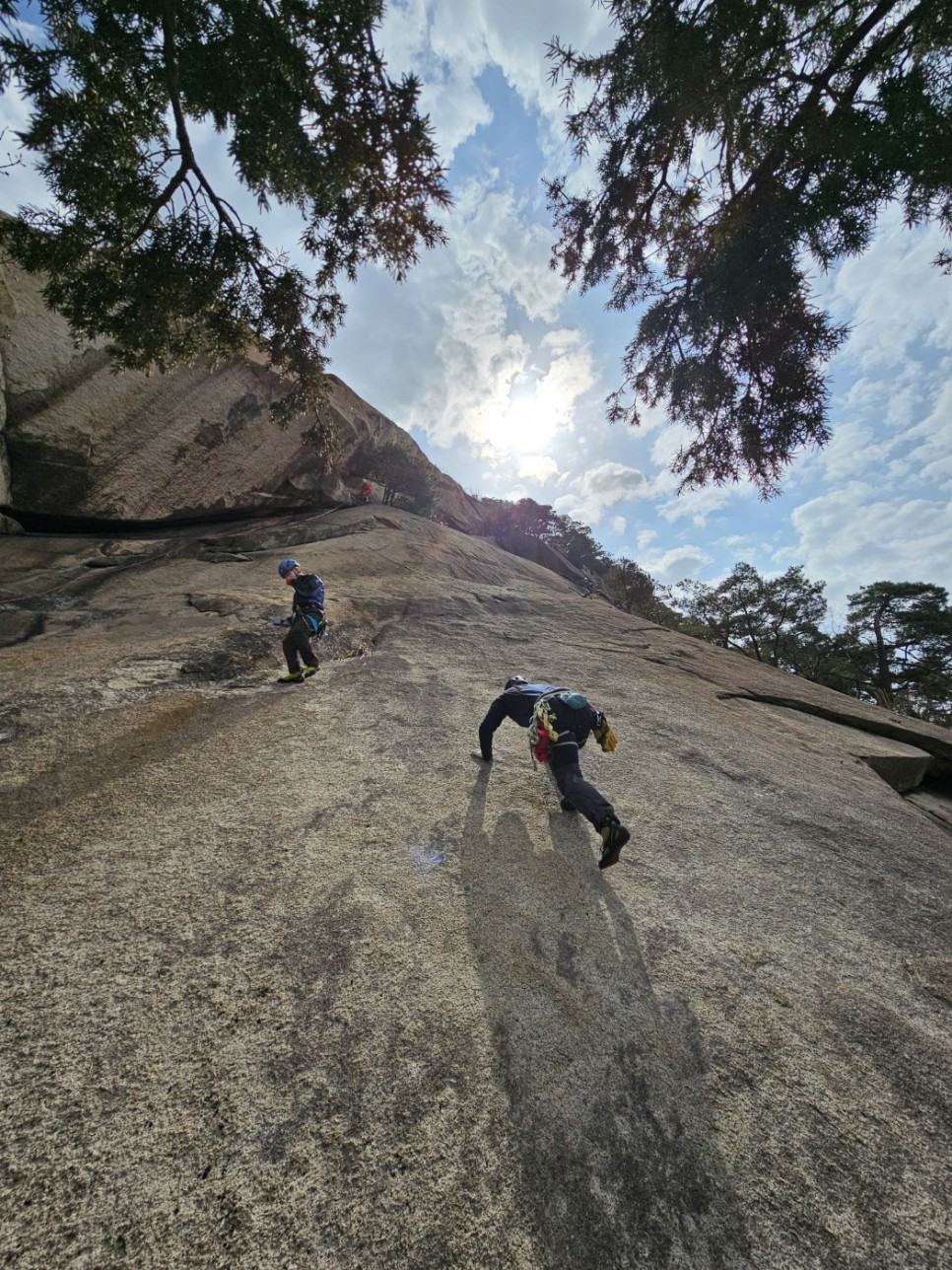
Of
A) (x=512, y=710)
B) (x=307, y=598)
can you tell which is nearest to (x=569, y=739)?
(x=512, y=710)

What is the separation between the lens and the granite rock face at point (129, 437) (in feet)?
32.9

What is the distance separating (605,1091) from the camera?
2.15m

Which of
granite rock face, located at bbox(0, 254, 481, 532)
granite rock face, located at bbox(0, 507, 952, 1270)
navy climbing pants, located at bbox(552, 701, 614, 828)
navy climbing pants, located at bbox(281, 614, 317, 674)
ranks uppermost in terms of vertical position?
granite rock face, located at bbox(0, 254, 481, 532)

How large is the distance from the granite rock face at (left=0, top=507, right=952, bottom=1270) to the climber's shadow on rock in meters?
0.01

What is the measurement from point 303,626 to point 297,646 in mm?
267

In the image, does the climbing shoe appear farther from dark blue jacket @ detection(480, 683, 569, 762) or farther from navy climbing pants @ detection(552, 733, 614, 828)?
dark blue jacket @ detection(480, 683, 569, 762)

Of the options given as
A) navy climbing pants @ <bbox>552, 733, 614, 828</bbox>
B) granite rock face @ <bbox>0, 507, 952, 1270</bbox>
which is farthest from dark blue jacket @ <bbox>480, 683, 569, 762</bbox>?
navy climbing pants @ <bbox>552, 733, 614, 828</bbox>

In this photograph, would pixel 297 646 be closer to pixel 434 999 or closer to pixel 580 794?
pixel 580 794

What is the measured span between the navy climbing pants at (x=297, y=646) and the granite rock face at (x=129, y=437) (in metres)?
5.56

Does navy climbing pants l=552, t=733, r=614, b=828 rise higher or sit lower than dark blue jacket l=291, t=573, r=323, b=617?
lower

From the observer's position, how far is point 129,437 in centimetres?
1148

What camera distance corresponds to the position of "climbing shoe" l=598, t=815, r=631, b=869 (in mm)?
3461

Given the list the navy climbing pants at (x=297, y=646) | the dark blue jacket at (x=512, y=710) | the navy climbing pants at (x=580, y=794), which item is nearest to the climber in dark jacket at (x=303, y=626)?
the navy climbing pants at (x=297, y=646)

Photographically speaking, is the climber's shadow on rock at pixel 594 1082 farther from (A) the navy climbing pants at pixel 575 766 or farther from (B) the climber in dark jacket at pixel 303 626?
(B) the climber in dark jacket at pixel 303 626
